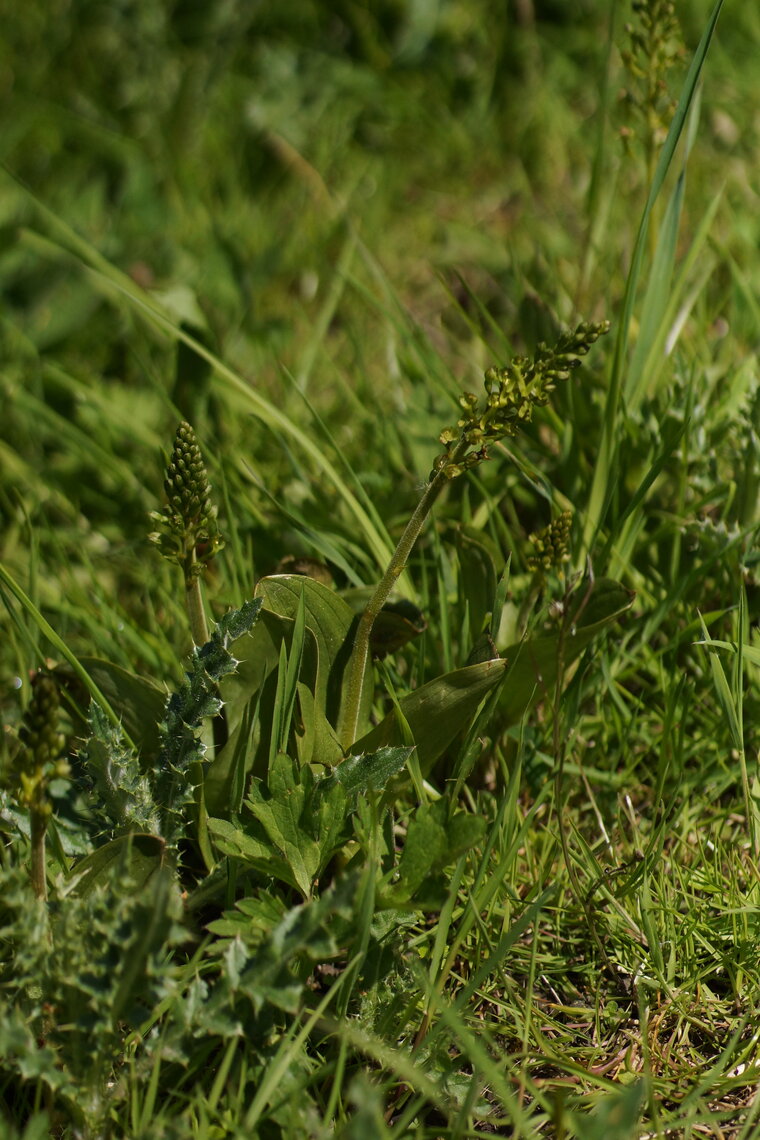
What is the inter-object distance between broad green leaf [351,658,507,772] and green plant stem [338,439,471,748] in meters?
0.04

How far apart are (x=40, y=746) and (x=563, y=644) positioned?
0.83 m

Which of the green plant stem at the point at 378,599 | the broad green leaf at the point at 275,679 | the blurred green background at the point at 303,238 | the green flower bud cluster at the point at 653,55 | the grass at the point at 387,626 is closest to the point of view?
the grass at the point at 387,626

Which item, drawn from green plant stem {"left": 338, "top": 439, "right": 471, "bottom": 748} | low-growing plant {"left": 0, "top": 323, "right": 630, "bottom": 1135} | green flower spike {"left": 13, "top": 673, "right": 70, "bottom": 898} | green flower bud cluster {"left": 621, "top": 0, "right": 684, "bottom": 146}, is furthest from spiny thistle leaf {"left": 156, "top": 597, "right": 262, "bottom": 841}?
green flower bud cluster {"left": 621, "top": 0, "right": 684, "bottom": 146}

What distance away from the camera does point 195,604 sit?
1706 mm

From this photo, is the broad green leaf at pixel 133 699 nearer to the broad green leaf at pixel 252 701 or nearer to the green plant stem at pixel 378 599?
the broad green leaf at pixel 252 701

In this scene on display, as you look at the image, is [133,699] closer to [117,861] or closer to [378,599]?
[117,861]

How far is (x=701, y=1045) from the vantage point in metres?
1.65

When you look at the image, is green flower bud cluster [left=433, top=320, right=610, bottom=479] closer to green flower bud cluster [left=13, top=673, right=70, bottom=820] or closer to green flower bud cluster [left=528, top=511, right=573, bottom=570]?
green flower bud cluster [left=528, top=511, right=573, bottom=570]

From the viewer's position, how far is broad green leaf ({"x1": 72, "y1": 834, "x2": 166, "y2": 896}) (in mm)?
1610

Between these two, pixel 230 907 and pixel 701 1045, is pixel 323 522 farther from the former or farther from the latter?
pixel 701 1045

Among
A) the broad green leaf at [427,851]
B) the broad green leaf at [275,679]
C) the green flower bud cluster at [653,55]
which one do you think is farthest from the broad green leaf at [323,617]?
the green flower bud cluster at [653,55]

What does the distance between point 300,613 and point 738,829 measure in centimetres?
87

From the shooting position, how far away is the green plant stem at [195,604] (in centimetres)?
166

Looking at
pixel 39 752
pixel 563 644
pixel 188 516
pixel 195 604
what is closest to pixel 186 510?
pixel 188 516
